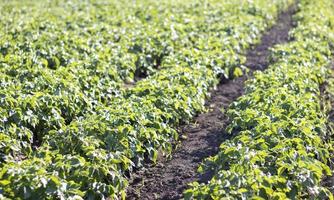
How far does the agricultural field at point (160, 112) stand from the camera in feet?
17.7

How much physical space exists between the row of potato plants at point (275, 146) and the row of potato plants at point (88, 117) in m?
0.79

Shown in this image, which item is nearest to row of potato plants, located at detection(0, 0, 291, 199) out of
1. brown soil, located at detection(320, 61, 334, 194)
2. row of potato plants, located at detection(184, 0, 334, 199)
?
row of potato plants, located at detection(184, 0, 334, 199)

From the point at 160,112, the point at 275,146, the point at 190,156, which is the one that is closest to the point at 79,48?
the point at 160,112

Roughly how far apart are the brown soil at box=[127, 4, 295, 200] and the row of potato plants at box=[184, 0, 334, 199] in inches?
12.6

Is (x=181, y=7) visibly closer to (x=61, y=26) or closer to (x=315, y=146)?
(x=61, y=26)

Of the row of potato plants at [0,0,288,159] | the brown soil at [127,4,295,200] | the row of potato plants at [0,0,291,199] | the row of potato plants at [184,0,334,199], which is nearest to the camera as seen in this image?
the row of potato plants at [184,0,334,199]

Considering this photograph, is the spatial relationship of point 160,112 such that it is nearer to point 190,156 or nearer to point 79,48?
point 190,156

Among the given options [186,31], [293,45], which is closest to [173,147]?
[293,45]

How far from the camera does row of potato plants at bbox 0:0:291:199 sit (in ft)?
17.5

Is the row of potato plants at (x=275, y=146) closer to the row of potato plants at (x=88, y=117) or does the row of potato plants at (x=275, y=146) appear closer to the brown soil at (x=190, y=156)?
the brown soil at (x=190, y=156)

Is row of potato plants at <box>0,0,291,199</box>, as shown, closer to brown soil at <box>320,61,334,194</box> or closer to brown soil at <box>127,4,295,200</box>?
brown soil at <box>127,4,295,200</box>

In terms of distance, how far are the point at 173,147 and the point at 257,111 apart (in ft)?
4.13

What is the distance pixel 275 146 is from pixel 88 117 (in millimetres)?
2241

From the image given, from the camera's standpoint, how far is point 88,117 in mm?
6723
